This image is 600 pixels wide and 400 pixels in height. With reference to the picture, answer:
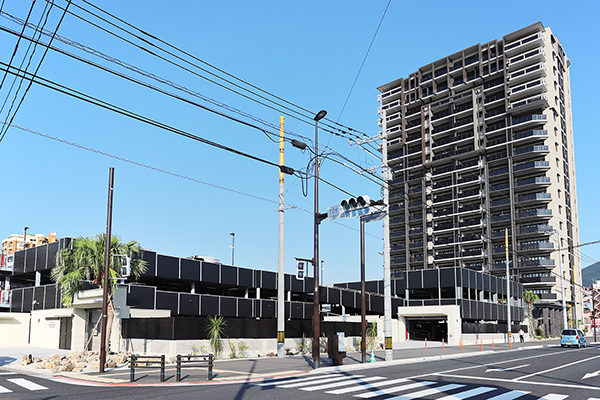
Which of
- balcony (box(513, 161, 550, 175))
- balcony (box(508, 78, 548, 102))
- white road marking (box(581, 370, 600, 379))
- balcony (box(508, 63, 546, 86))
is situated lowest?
white road marking (box(581, 370, 600, 379))

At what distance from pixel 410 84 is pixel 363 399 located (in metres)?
122

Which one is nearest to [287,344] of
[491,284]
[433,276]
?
[433,276]

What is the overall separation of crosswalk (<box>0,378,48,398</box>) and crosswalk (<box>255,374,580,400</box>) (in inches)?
297

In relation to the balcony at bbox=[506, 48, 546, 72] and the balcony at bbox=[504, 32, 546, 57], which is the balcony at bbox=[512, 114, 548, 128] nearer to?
the balcony at bbox=[506, 48, 546, 72]

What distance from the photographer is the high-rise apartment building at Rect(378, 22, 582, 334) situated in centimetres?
10488

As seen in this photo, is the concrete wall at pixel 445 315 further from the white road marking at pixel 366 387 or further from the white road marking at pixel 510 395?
the white road marking at pixel 510 395

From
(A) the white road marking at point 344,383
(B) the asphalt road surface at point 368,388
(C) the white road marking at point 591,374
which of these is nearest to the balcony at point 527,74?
(C) the white road marking at point 591,374

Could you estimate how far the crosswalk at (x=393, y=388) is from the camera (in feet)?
50.8

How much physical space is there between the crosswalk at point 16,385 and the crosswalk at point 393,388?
7.54m

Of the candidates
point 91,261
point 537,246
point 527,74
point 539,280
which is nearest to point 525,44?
point 527,74

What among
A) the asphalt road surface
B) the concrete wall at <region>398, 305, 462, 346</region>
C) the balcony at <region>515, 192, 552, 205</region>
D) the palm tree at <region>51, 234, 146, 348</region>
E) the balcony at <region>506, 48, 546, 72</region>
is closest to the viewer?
the asphalt road surface

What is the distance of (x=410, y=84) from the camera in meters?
129

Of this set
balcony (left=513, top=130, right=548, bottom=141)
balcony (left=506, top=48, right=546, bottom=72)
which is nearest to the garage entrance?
balcony (left=513, top=130, right=548, bottom=141)

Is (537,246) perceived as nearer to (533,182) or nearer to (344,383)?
(533,182)
